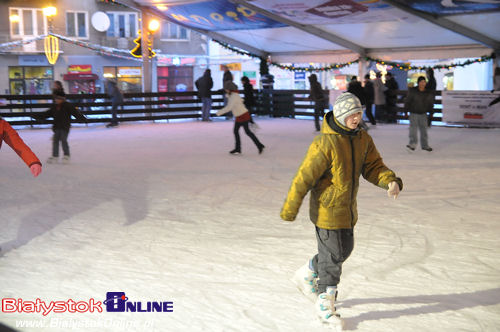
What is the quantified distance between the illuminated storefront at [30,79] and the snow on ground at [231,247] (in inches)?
779

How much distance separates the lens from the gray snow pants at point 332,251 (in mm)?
3154

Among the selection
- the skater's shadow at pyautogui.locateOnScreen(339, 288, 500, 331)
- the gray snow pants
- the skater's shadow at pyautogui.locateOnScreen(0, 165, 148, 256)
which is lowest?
the skater's shadow at pyautogui.locateOnScreen(339, 288, 500, 331)

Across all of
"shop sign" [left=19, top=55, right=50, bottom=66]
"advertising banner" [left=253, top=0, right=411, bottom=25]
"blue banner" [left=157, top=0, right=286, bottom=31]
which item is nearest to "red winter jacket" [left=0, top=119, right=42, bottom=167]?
"advertising banner" [left=253, top=0, right=411, bottom=25]

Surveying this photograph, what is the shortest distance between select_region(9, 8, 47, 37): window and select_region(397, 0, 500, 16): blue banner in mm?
20013

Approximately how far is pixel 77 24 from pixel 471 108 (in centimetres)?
2020

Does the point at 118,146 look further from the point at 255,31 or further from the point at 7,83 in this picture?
the point at 7,83

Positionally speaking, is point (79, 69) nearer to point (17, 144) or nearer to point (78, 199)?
point (78, 199)

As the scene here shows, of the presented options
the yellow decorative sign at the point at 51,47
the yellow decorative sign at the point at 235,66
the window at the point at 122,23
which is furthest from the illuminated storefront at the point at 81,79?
the yellow decorative sign at the point at 235,66

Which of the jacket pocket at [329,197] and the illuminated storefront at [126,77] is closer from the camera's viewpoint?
the jacket pocket at [329,197]

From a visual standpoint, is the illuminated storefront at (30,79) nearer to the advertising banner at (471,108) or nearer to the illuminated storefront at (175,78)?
the illuminated storefront at (175,78)

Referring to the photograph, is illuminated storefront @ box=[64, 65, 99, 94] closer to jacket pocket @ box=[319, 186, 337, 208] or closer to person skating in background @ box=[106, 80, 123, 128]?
person skating in background @ box=[106, 80, 123, 128]

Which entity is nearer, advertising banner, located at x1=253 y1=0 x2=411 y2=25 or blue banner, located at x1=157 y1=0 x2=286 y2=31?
advertising banner, located at x1=253 y1=0 x2=411 y2=25

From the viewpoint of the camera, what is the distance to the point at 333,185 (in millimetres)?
3160

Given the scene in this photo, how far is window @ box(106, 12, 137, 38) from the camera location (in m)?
29.8
